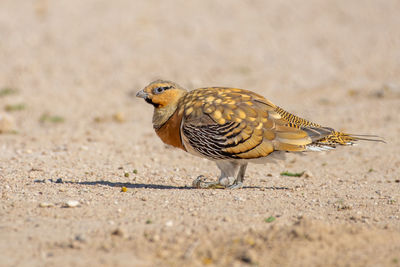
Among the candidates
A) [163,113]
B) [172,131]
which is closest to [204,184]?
[172,131]

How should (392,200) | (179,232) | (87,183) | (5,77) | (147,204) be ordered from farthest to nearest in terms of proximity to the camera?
(5,77), (87,183), (392,200), (147,204), (179,232)

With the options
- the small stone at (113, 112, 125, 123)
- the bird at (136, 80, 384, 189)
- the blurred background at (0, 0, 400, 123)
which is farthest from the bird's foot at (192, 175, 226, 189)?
the blurred background at (0, 0, 400, 123)

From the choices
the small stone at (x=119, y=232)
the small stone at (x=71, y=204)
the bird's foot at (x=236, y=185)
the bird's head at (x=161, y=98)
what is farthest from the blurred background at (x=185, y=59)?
the small stone at (x=119, y=232)

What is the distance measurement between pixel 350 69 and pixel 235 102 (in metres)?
10.9

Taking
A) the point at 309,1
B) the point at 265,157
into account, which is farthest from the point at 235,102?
the point at 309,1

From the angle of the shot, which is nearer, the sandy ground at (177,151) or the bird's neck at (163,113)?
the sandy ground at (177,151)

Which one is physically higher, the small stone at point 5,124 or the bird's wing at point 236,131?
the bird's wing at point 236,131

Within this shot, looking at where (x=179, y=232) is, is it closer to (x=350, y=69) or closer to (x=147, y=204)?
(x=147, y=204)

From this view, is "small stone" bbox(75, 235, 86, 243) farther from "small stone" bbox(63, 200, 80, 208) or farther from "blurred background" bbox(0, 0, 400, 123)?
"blurred background" bbox(0, 0, 400, 123)

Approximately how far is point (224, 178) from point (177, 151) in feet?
9.79

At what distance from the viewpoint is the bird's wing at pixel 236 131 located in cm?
698

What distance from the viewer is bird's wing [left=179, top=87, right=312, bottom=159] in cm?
698

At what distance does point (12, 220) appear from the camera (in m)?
5.92

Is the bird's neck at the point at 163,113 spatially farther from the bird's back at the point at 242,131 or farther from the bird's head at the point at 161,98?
the bird's back at the point at 242,131
